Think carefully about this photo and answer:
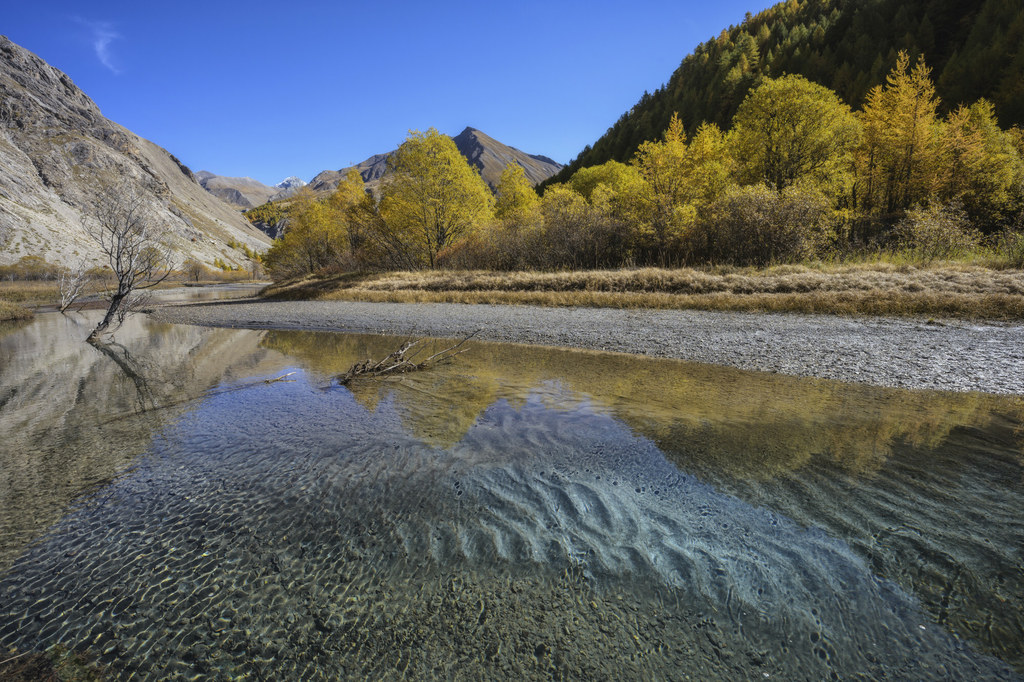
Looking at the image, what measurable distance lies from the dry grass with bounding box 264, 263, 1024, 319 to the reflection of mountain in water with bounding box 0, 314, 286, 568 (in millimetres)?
12475

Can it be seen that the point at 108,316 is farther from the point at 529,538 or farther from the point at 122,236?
the point at 529,538

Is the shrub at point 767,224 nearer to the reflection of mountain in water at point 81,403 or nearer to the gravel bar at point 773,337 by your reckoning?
the gravel bar at point 773,337

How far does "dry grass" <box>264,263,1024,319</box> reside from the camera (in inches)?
479

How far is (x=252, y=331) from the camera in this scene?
54.1ft

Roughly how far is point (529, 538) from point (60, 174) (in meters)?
165

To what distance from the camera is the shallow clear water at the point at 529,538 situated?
2.19 m

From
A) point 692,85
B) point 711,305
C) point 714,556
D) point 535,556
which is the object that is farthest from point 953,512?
point 692,85

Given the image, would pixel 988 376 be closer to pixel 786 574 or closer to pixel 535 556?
pixel 786 574

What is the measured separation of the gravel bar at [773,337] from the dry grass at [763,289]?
1.15 meters

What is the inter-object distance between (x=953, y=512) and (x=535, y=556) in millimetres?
3373

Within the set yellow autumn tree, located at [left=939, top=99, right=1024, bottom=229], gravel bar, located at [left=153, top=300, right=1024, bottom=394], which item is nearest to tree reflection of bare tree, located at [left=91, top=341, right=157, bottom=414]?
gravel bar, located at [left=153, top=300, right=1024, bottom=394]

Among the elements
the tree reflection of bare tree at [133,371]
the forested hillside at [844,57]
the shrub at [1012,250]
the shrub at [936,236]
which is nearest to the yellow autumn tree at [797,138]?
the shrub at [936,236]

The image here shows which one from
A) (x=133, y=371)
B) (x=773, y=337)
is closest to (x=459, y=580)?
(x=773, y=337)

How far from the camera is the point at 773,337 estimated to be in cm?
1034
